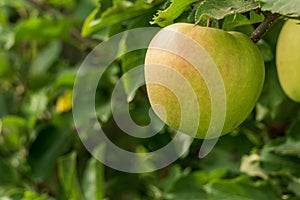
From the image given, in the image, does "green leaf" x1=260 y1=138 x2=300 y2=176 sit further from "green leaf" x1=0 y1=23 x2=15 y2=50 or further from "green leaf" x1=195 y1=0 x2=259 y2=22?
"green leaf" x1=0 y1=23 x2=15 y2=50

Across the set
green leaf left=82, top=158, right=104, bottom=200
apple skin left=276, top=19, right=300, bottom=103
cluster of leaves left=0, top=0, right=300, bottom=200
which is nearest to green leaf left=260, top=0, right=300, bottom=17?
cluster of leaves left=0, top=0, right=300, bottom=200

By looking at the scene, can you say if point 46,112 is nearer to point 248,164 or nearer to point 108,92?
point 108,92

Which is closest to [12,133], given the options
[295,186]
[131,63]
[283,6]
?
[131,63]

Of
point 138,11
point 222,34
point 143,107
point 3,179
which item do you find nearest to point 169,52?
point 222,34

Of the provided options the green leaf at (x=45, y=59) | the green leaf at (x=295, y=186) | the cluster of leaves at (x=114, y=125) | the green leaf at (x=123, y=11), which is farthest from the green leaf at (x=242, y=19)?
the green leaf at (x=45, y=59)

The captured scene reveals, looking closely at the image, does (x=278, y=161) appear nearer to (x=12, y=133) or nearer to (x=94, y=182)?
(x=94, y=182)

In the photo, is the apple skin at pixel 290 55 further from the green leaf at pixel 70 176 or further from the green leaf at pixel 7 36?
the green leaf at pixel 7 36
